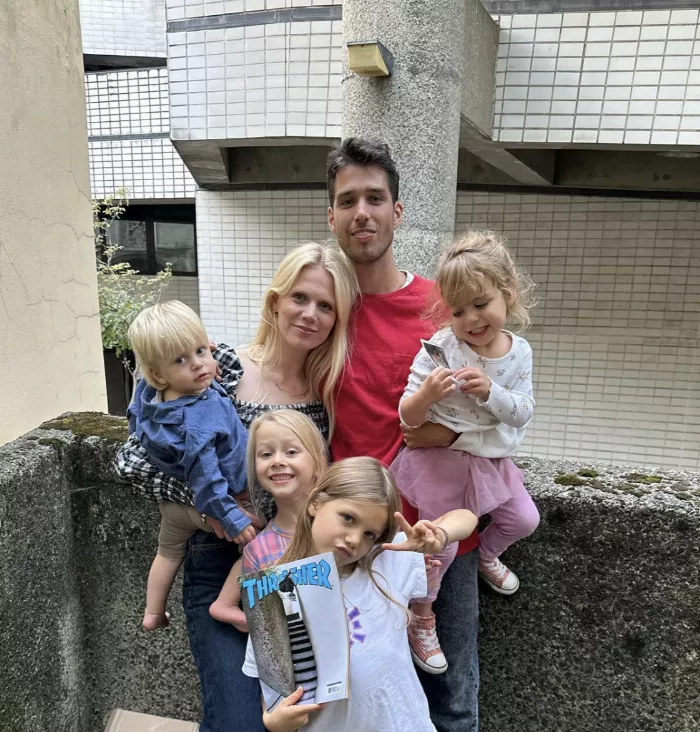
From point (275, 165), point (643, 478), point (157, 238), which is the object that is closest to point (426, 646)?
point (643, 478)

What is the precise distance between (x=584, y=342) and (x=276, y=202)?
3.66 meters

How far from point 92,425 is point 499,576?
5.37ft

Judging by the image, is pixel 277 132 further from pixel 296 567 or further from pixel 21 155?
pixel 296 567

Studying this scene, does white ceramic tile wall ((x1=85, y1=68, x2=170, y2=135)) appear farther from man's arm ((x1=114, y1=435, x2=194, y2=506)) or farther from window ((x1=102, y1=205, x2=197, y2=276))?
man's arm ((x1=114, y1=435, x2=194, y2=506))

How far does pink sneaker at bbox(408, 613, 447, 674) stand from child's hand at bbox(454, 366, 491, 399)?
71 centimetres

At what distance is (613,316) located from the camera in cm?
600

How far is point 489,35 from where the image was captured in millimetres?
4227

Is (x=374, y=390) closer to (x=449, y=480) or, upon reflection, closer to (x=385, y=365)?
(x=385, y=365)

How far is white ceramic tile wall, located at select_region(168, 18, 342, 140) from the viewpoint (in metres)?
4.78

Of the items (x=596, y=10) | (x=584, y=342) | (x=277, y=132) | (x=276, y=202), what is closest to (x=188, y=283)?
(x=276, y=202)

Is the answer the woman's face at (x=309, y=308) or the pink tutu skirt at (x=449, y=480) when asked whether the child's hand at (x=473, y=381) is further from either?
the woman's face at (x=309, y=308)

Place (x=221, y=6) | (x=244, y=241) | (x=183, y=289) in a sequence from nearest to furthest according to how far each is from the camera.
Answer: (x=221, y=6), (x=244, y=241), (x=183, y=289)

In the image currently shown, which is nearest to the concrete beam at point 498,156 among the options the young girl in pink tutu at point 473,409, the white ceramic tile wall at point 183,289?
the young girl in pink tutu at point 473,409

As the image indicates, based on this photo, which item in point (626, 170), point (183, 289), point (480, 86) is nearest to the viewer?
point (480, 86)
